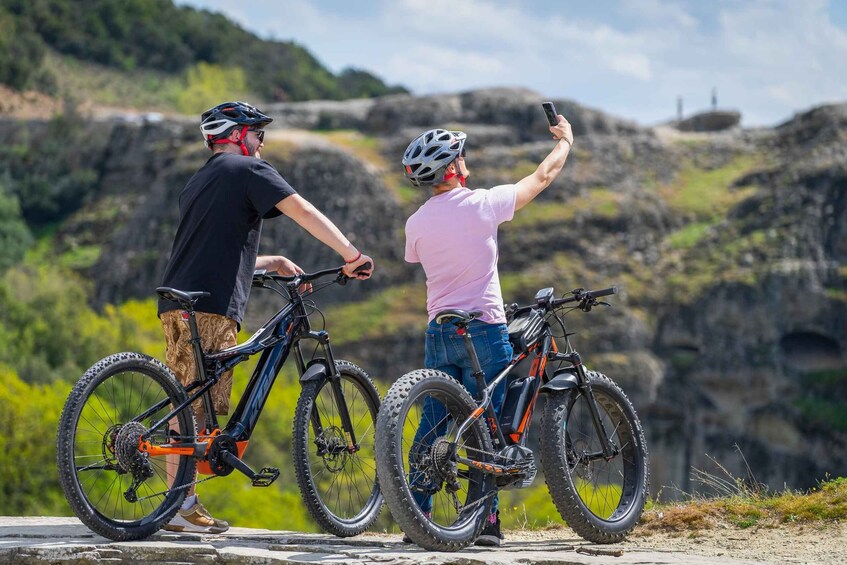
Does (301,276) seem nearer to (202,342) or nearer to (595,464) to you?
(202,342)

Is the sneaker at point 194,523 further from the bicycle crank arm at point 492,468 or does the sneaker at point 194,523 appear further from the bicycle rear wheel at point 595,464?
the bicycle rear wheel at point 595,464

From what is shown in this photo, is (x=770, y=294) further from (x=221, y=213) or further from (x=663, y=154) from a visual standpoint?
(x=221, y=213)

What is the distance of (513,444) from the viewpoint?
7242 mm

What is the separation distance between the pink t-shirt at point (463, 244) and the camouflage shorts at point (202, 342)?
1.22 metres

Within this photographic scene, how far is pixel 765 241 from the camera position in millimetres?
63750

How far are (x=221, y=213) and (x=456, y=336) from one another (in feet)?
5.12

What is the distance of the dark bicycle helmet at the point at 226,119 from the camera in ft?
24.8

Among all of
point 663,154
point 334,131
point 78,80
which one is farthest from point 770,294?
point 78,80

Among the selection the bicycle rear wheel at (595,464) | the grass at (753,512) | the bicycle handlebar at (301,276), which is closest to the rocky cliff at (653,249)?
the grass at (753,512)

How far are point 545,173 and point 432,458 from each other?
75.9 inches

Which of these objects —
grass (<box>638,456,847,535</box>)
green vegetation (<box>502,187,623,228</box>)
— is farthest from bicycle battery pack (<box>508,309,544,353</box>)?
green vegetation (<box>502,187,623,228</box>)

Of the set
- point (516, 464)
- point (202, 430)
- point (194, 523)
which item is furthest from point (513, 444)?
point (194, 523)

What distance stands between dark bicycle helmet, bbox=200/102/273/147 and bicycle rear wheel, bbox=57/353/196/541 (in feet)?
4.96

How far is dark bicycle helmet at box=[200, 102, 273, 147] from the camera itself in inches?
298
